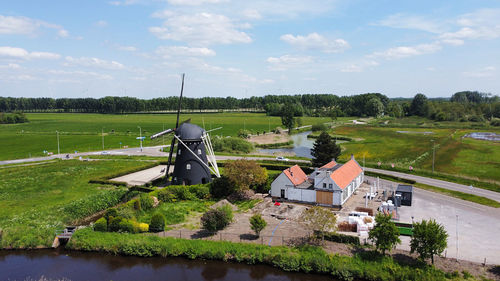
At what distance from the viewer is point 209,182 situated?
48.7 meters

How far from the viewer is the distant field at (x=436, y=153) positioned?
214ft

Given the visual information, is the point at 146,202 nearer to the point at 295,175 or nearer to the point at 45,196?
the point at 45,196

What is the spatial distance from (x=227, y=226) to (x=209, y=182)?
48.4 feet

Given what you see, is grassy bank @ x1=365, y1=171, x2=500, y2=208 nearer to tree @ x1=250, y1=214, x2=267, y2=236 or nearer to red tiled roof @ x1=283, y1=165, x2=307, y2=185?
red tiled roof @ x1=283, y1=165, x2=307, y2=185

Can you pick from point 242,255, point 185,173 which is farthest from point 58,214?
point 242,255

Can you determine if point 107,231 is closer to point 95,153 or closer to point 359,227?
point 359,227

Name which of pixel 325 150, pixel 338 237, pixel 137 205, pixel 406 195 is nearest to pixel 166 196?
pixel 137 205

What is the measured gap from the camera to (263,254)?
92.8 feet

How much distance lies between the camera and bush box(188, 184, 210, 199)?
44312 millimetres

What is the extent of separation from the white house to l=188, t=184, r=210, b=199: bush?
8729 millimetres

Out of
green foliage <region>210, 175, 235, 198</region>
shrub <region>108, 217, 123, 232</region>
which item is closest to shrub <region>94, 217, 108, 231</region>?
shrub <region>108, 217, 123, 232</region>

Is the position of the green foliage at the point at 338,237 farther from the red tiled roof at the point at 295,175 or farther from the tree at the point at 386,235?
the red tiled roof at the point at 295,175

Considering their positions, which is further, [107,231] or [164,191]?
[164,191]

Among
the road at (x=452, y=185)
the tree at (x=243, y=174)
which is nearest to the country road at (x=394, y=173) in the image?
the road at (x=452, y=185)
